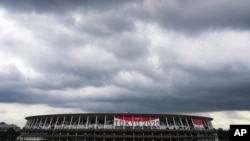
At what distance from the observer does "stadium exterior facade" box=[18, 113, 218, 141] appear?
15662cm

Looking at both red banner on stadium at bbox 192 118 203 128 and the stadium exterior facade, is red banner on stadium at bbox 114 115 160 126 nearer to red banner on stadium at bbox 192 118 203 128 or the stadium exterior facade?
the stadium exterior facade

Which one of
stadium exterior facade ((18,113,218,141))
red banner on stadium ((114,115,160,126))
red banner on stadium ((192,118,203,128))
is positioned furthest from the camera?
red banner on stadium ((192,118,203,128))

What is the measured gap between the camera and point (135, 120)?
15950cm

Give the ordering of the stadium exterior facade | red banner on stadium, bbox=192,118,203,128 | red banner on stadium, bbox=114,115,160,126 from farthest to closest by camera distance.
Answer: red banner on stadium, bbox=192,118,203,128, red banner on stadium, bbox=114,115,160,126, the stadium exterior facade

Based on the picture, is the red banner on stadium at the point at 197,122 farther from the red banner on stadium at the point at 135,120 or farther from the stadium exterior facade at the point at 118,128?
→ the red banner on stadium at the point at 135,120

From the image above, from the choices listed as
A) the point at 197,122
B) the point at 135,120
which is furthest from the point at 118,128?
the point at 197,122

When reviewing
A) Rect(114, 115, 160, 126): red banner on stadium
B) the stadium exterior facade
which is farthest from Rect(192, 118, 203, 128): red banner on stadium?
Rect(114, 115, 160, 126): red banner on stadium

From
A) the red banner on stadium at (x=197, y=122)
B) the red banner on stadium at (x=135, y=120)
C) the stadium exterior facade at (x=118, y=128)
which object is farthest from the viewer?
the red banner on stadium at (x=197, y=122)

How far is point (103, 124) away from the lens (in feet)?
526

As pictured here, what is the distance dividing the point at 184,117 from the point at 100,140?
39.0 m

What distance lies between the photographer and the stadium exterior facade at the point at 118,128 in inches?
6166

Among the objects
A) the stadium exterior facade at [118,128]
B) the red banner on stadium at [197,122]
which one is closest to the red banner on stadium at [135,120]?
the stadium exterior facade at [118,128]

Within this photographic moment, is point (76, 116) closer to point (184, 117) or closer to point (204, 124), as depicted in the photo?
point (184, 117)

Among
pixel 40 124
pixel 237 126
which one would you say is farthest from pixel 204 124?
pixel 237 126
